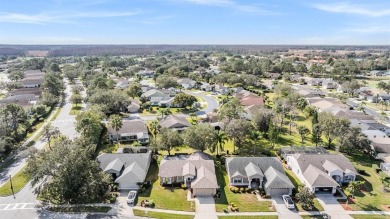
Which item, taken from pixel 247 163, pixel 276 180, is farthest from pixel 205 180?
pixel 276 180

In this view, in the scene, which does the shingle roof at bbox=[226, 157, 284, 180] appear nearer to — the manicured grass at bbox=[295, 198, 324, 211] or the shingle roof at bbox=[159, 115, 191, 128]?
the manicured grass at bbox=[295, 198, 324, 211]

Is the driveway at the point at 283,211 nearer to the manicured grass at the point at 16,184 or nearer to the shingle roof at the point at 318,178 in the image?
the shingle roof at the point at 318,178

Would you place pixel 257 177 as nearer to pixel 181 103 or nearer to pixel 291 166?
pixel 291 166

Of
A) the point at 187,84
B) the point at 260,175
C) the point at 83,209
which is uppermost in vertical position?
the point at 187,84

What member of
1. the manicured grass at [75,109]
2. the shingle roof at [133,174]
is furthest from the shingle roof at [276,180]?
the manicured grass at [75,109]

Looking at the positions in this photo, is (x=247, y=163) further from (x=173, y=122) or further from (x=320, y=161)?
(x=173, y=122)

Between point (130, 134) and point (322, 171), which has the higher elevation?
point (130, 134)

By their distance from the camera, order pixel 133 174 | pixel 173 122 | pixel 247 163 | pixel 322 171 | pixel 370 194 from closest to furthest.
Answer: pixel 370 194, pixel 133 174, pixel 322 171, pixel 247 163, pixel 173 122
